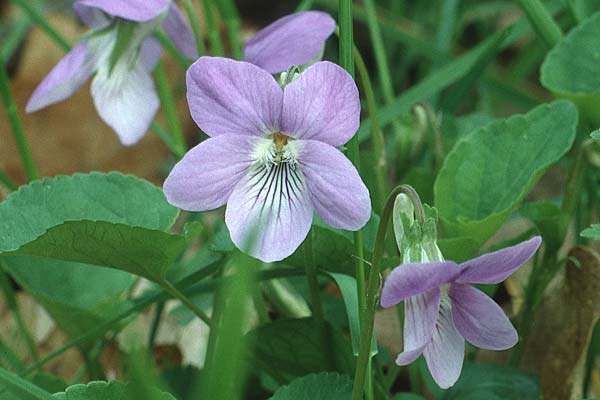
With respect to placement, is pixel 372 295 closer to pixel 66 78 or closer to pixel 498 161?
pixel 498 161

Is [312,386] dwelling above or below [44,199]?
below

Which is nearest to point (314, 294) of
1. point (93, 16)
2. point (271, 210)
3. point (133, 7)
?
point (271, 210)

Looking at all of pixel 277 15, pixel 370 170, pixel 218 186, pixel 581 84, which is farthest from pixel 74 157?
pixel 218 186

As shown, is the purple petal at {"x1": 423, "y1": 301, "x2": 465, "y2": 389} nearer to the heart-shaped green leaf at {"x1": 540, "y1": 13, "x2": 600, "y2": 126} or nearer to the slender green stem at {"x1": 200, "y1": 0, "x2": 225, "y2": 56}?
the heart-shaped green leaf at {"x1": 540, "y1": 13, "x2": 600, "y2": 126}

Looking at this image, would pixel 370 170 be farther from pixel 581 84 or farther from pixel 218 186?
pixel 218 186

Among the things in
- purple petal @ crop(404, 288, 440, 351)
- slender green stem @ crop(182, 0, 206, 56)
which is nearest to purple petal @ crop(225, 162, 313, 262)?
purple petal @ crop(404, 288, 440, 351)

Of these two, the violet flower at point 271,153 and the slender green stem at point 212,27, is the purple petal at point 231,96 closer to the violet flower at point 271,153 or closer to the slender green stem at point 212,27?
the violet flower at point 271,153

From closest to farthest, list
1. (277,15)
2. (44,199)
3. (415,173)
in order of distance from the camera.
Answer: (44,199), (415,173), (277,15)

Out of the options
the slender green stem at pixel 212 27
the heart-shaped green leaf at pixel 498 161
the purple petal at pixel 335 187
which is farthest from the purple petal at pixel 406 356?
the slender green stem at pixel 212 27
